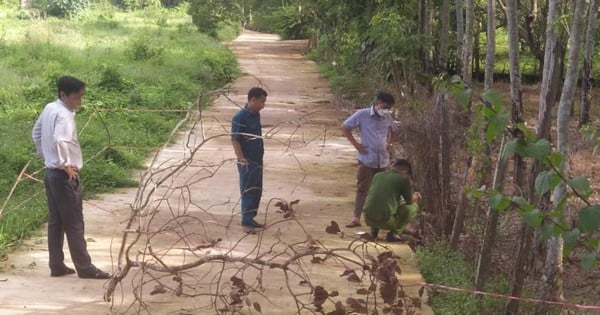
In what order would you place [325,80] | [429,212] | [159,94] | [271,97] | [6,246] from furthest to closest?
[325,80] → [271,97] → [159,94] → [429,212] → [6,246]

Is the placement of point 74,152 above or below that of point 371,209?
above

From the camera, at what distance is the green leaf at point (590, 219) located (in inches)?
121

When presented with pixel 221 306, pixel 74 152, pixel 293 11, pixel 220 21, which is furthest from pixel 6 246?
pixel 220 21

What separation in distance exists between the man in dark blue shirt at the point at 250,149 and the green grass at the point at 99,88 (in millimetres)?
1353

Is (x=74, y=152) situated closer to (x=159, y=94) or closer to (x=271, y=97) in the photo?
(x=159, y=94)

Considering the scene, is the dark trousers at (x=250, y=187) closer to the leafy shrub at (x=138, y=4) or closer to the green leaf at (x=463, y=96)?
the green leaf at (x=463, y=96)

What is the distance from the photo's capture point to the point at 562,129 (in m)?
6.04

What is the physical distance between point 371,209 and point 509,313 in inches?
78.6

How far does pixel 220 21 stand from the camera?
43688mm

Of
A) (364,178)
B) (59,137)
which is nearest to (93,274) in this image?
(59,137)

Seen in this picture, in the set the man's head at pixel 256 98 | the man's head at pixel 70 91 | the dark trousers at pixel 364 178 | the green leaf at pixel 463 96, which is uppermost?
the green leaf at pixel 463 96

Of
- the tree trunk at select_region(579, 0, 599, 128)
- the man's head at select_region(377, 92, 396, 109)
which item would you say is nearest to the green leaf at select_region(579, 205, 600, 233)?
the man's head at select_region(377, 92, 396, 109)

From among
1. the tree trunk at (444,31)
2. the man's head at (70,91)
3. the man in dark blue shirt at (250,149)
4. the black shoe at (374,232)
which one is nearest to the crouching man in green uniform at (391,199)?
the black shoe at (374,232)

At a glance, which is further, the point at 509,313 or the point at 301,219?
the point at 301,219
